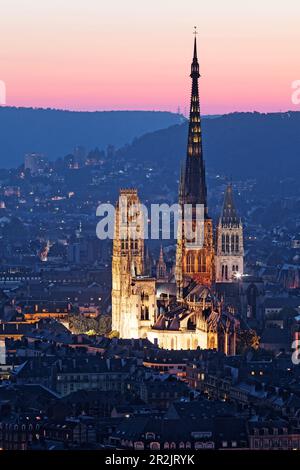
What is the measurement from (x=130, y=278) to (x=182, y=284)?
217 cm

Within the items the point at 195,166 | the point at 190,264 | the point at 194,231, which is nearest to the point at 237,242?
the point at 195,166

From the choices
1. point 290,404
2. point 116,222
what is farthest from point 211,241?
point 290,404

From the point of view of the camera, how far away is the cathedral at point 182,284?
106m

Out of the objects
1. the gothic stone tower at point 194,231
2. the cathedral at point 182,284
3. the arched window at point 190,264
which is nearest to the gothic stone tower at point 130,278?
the cathedral at point 182,284

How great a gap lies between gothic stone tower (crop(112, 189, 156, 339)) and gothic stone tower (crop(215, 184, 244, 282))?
9.36 m

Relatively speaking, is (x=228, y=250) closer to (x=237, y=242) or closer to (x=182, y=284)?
(x=237, y=242)

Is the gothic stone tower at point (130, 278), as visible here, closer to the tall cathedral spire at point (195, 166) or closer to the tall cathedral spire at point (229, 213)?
the tall cathedral spire at point (195, 166)

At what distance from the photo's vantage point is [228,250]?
12462 centimetres

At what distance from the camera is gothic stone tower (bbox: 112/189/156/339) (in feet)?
361

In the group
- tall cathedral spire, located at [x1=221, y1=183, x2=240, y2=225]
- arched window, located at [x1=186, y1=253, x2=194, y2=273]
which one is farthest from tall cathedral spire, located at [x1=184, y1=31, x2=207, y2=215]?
tall cathedral spire, located at [x1=221, y1=183, x2=240, y2=225]

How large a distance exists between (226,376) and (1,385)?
7.70 meters
